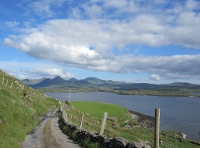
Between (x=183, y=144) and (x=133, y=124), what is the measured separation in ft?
100

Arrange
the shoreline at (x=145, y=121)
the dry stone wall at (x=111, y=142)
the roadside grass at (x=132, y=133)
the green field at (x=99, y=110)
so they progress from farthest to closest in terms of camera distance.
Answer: the green field at (x=99, y=110), the shoreline at (x=145, y=121), the roadside grass at (x=132, y=133), the dry stone wall at (x=111, y=142)

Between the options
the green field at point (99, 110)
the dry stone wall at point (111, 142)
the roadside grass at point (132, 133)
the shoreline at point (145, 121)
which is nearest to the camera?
the dry stone wall at point (111, 142)

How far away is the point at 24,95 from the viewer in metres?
45.8

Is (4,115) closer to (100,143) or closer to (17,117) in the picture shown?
(17,117)

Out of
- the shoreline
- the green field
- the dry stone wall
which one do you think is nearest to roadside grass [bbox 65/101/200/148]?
the dry stone wall

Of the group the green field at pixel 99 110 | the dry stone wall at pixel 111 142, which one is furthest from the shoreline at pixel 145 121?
the dry stone wall at pixel 111 142

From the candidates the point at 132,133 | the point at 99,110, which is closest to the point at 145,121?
the point at 99,110

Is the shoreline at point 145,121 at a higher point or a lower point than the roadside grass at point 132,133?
lower

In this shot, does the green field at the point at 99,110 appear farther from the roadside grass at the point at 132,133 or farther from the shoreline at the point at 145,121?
the shoreline at the point at 145,121

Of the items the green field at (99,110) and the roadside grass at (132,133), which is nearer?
the roadside grass at (132,133)

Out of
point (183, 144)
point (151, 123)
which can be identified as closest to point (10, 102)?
point (183, 144)

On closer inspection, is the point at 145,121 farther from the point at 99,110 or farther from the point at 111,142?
the point at 111,142

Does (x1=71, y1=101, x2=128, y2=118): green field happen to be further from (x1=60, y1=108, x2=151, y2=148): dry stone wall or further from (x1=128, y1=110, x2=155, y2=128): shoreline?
(x1=60, y1=108, x2=151, y2=148): dry stone wall

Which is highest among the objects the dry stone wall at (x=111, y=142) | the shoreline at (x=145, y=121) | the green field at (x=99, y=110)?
the dry stone wall at (x=111, y=142)
